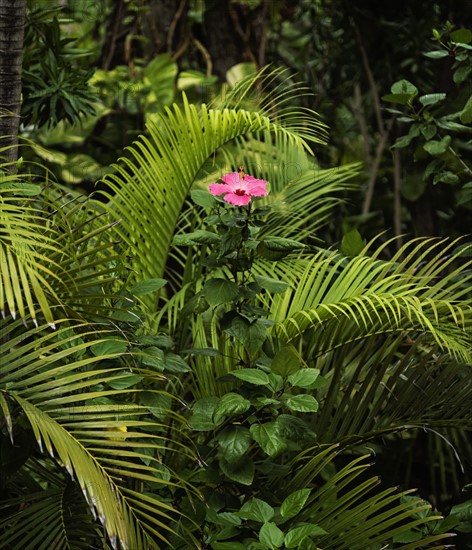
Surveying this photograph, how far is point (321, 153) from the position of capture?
17.0ft

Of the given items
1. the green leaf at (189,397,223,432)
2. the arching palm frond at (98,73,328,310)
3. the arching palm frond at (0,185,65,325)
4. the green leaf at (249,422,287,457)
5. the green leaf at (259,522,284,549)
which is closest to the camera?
the arching palm frond at (0,185,65,325)

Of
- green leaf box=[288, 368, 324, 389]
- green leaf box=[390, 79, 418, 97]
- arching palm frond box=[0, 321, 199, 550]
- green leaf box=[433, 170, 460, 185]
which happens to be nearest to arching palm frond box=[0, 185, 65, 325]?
arching palm frond box=[0, 321, 199, 550]

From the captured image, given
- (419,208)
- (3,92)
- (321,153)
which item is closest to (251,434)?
(3,92)


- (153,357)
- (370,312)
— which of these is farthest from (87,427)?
(370,312)

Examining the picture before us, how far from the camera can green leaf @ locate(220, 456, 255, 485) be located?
90.9 inches

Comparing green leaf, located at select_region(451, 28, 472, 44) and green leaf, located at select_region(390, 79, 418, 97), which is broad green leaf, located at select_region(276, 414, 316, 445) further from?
green leaf, located at select_region(451, 28, 472, 44)

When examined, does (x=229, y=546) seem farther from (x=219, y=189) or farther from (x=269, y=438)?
(x=219, y=189)

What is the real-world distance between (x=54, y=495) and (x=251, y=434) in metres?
0.58

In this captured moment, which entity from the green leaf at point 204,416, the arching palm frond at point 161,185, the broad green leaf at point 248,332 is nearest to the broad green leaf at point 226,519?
the green leaf at point 204,416

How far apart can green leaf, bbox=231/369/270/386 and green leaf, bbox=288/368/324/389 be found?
70 mm

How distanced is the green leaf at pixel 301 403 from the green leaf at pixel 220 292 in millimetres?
314

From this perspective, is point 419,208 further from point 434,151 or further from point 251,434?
point 251,434

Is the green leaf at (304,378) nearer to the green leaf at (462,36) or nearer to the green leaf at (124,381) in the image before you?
the green leaf at (124,381)

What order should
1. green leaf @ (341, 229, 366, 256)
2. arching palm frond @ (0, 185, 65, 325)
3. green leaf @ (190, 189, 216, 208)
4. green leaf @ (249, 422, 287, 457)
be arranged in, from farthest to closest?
green leaf @ (341, 229, 366, 256)
green leaf @ (190, 189, 216, 208)
green leaf @ (249, 422, 287, 457)
arching palm frond @ (0, 185, 65, 325)
